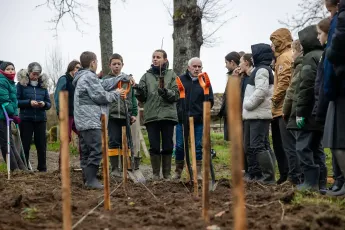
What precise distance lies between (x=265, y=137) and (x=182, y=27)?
449 cm

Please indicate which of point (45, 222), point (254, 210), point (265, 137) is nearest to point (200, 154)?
point (265, 137)

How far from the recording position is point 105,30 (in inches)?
496

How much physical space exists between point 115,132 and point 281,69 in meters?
2.62

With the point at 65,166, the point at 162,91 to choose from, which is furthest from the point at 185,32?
the point at 65,166

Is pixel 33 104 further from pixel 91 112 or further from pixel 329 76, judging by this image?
pixel 329 76

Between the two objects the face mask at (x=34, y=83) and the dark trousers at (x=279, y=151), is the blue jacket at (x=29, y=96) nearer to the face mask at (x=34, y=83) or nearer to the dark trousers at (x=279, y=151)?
the face mask at (x=34, y=83)

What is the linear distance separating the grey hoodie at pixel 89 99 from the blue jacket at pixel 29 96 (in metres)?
2.11

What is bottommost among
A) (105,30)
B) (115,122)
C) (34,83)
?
(115,122)

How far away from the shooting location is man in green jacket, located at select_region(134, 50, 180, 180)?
24.2 ft

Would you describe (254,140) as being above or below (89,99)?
below

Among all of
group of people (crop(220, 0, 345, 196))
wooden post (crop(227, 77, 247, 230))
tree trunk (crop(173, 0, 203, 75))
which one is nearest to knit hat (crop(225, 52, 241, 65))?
group of people (crop(220, 0, 345, 196))

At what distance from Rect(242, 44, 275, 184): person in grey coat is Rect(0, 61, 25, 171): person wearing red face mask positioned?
3.42 metres

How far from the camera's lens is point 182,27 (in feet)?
35.4

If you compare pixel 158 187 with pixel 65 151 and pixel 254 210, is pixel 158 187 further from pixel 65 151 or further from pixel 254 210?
pixel 65 151
